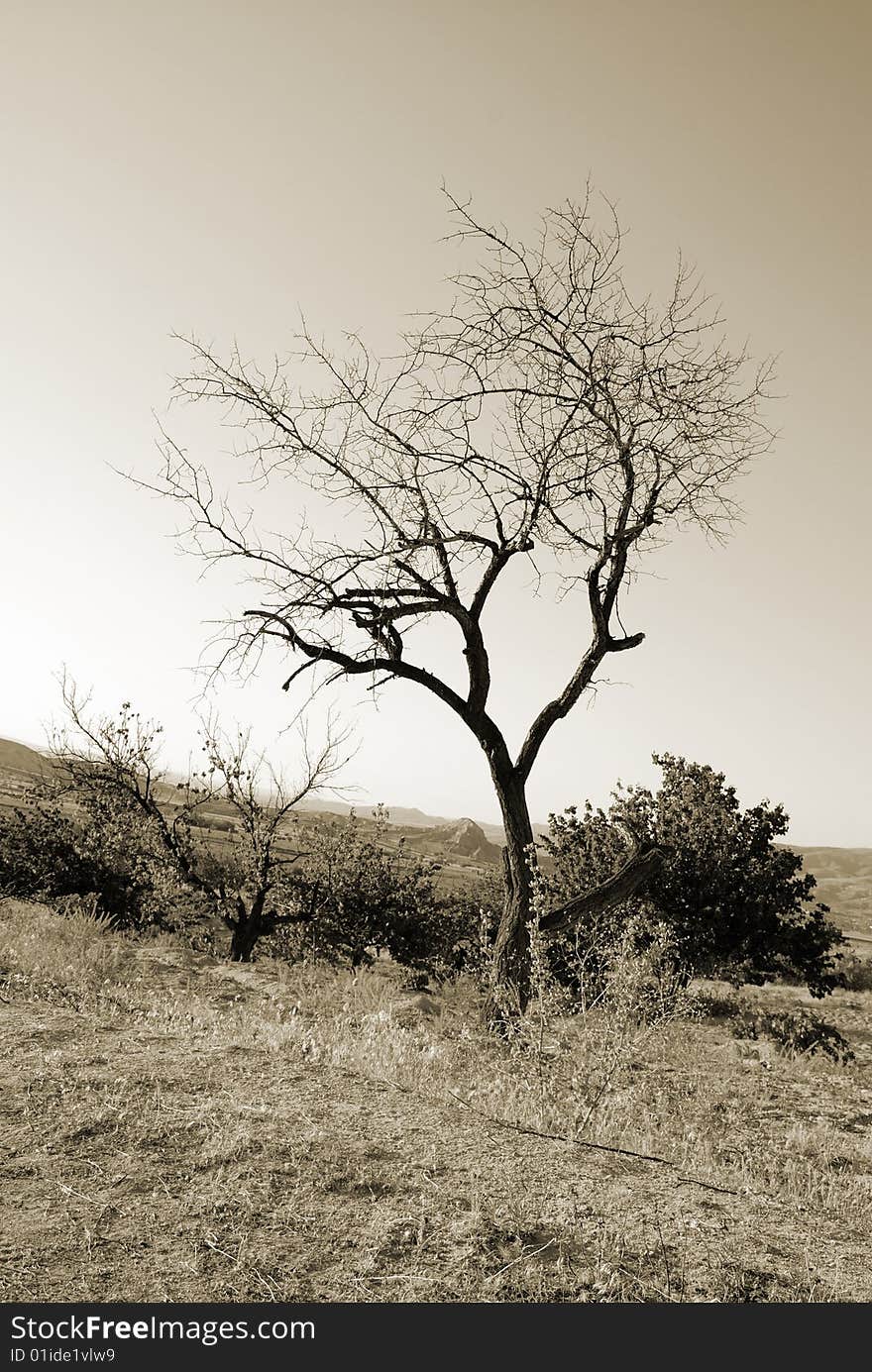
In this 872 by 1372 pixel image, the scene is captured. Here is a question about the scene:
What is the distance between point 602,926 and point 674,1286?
8.93 m

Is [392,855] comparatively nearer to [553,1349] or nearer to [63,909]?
[63,909]

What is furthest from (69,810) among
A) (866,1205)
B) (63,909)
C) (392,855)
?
(866,1205)

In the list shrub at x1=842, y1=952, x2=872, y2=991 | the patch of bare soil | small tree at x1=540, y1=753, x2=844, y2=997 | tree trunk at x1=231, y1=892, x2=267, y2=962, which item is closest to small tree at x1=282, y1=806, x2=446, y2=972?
tree trunk at x1=231, y1=892, x2=267, y2=962

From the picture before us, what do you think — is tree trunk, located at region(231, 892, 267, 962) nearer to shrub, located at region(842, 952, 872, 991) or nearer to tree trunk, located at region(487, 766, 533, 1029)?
tree trunk, located at region(487, 766, 533, 1029)

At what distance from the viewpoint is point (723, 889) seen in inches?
574

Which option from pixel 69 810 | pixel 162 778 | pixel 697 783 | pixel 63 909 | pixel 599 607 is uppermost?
pixel 599 607

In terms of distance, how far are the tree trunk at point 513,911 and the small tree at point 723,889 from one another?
5.88m

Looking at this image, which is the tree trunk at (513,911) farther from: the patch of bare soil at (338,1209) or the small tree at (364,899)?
the small tree at (364,899)

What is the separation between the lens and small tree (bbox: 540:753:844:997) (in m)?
14.5

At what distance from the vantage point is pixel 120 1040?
15.3ft

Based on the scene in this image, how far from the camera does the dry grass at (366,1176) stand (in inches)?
93.0

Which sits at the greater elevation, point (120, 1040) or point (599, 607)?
point (599, 607)

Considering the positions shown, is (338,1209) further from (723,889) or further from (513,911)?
(723,889)

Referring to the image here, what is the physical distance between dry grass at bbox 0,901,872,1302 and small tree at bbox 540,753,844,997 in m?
8.32
